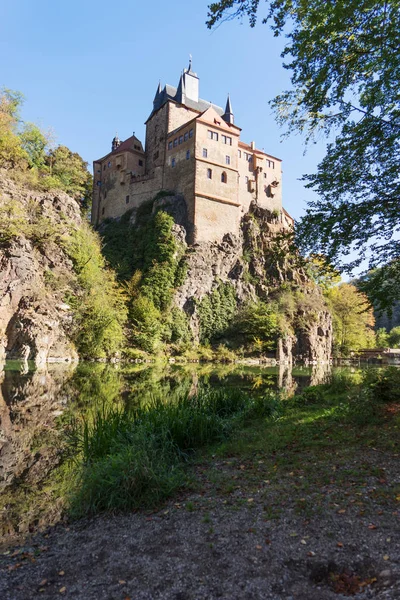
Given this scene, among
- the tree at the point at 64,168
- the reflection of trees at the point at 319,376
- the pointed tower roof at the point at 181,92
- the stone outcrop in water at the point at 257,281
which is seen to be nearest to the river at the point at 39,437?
the reflection of trees at the point at 319,376

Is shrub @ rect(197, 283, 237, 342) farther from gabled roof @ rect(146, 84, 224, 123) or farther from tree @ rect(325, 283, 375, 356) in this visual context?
gabled roof @ rect(146, 84, 224, 123)

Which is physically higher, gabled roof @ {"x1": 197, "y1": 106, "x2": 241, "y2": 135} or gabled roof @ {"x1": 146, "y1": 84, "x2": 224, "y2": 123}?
gabled roof @ {"x1": 146, "y1": 84, "x2": 224, "y2": 123}

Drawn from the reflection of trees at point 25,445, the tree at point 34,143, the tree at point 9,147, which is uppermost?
the tree at point 34,143

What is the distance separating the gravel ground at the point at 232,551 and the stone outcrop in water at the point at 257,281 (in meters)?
38.1

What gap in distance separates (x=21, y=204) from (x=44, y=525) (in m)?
34.1

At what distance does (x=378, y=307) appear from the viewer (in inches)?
362

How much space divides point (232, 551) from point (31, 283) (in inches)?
1195

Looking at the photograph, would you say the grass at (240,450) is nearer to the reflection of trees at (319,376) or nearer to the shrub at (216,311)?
the reflection of trees at (319,376)

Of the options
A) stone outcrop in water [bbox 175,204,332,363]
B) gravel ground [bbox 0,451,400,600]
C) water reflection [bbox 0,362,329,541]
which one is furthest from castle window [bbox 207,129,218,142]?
gravel ground [bbox 0,451,400,600]

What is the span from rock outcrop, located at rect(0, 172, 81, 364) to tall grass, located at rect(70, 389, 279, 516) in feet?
67.4

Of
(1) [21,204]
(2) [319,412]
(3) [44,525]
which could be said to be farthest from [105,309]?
(3) [44,525]

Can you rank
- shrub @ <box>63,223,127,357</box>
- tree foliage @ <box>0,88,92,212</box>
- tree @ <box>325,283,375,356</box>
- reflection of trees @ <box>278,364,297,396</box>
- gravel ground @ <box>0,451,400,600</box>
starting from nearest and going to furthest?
gravel ground @ <box>0,451,400,600</box> → reflection of trees @ <box>278,364,297,396</box> → shrub @ <box>63,223,127,357</box> → tree foliage @ <box>0,88,92,212</box> → tree @ <box>325,283,375,356</box>

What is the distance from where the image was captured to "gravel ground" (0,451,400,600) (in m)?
3.05

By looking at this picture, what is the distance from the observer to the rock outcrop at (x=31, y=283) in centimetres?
2788
